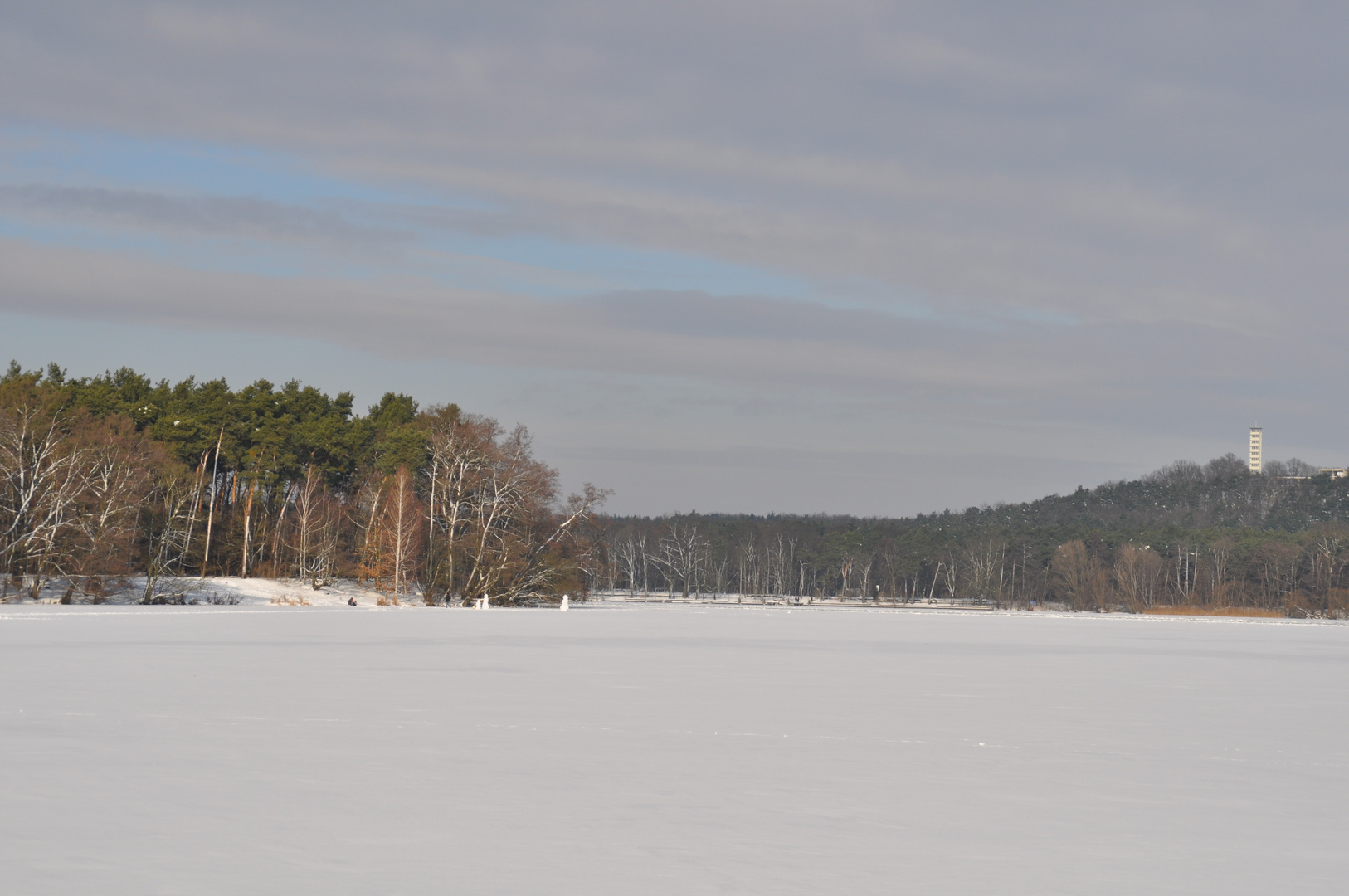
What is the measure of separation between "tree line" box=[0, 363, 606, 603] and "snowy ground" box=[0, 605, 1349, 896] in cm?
3312

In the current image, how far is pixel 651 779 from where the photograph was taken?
10961mm

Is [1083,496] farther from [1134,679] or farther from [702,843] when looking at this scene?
[702,843]

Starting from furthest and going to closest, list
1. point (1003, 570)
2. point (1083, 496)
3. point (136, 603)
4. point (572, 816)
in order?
1. point (1083, 496)
2. point (1003, 570)
3. point (136, 603)
4. point (572, 816)

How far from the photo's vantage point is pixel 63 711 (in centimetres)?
1445

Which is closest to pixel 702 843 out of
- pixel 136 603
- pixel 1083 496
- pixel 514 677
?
pixel 514 677

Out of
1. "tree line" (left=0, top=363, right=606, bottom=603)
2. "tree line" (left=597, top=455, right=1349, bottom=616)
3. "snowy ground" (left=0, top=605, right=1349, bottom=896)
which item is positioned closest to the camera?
"snowy ground" (left=0, top=605, right=1349, bottom=896)

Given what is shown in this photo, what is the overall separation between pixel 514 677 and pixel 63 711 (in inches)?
304

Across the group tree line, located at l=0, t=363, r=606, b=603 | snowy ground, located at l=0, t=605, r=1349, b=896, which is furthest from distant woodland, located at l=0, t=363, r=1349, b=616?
snowy ground, located at l=0, t=605, r=1349, b=896

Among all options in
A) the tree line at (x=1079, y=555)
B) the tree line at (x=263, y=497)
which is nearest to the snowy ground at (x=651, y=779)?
the tree line at (x=263, y=497)

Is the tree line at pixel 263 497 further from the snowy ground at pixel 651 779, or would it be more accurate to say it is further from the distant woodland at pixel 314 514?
the snowy ground at pixel 651 779

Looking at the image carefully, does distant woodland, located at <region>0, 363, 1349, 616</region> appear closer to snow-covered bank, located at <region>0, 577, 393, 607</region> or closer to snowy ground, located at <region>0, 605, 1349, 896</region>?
snow-covered bank, located at <region>0, 577, 393, 607</region>

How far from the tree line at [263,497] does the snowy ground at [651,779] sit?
109ft

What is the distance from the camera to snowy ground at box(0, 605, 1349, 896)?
25.4ft

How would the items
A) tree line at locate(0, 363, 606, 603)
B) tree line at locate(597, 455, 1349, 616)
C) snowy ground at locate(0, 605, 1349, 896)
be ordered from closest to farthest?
snowy ground at locate(0, 605, 1349, 896)
tree line at locate(0, 363, 606, 603)
tree line at locate(597, 455, 1349, 616)
